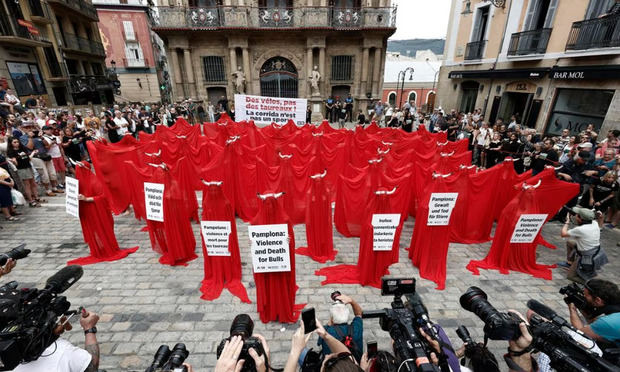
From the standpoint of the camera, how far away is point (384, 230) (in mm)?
4723

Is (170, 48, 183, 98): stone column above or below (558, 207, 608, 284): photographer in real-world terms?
above

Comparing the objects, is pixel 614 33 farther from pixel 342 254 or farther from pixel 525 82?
pixel 342 254

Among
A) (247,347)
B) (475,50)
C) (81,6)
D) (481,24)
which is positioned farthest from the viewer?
(81,6)

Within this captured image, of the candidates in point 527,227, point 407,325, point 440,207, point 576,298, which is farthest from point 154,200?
point 527,227

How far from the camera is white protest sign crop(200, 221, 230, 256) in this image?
4.45m

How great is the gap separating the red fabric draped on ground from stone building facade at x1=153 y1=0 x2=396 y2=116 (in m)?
18.9

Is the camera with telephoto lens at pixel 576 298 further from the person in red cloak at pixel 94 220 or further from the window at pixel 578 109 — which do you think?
the window at pixel 578 109

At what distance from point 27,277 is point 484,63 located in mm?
22093

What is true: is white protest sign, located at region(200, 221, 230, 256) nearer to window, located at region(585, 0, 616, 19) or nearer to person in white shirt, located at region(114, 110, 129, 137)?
person in white shirt, located at region(114, 110, 129, 137)

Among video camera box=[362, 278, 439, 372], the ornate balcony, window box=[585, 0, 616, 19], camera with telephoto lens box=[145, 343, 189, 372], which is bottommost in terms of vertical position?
camera with telephoto lens box=[145, 343, 189, 372]

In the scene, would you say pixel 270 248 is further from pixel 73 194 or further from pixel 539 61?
pixel 539 61

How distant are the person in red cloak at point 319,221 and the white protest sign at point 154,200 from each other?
2.85 m

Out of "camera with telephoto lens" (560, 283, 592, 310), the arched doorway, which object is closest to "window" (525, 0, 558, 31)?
the arched doorway

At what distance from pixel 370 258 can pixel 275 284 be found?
1.78 m
